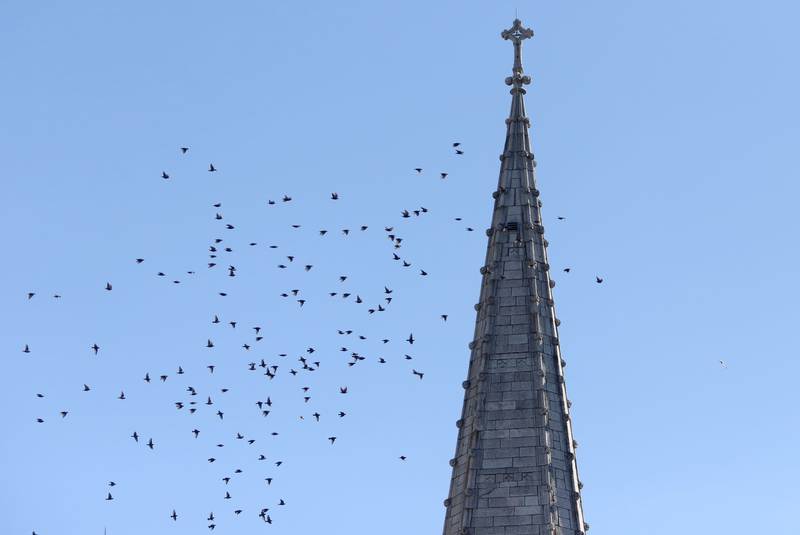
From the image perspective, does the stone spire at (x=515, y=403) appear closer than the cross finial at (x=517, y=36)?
Yes

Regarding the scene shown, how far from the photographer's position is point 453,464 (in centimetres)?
8106

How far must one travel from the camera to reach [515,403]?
8081 cm

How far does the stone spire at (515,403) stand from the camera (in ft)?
260

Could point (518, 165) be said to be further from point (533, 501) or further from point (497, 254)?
point (533, 501)

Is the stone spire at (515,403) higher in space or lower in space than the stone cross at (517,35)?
lower

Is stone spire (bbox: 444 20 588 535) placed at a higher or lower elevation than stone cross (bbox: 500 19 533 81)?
lower

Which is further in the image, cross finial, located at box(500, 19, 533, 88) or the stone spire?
cross finial, located at box(500, 19, 533, 88)

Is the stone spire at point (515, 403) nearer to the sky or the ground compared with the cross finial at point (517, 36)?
nearer to the ground

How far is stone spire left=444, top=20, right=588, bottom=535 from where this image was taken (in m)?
79.1

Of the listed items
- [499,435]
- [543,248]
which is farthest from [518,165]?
[499,435]

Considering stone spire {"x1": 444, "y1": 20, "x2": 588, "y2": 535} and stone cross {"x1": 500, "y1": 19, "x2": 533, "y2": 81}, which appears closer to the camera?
stone spire {"x1": 444, "y1": 20, "x2": 588, "y2": 535}

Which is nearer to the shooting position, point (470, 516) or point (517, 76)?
point (470, 516)

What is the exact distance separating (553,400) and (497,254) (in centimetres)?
491

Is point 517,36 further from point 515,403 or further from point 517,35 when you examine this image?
point 515,403
